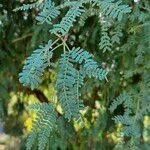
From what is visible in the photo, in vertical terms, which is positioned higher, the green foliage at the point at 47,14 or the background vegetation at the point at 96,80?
the green foliage at the point at 47,14

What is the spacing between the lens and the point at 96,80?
57.9 inches

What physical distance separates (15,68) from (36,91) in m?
0.31

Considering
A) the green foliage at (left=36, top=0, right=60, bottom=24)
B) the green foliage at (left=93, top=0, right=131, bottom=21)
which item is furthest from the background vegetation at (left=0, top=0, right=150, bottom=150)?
the green foliage at (left=36, top=0, right=60, bottom=24)

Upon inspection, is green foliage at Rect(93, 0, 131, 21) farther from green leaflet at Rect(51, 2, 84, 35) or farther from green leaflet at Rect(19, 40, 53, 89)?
green leaflet at Rect(19, 40, 53, 89)

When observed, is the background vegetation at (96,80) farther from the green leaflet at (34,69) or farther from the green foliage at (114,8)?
the green leaflet at (34,69)

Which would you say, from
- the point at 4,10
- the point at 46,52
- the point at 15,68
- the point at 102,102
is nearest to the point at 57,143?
the point at 102,102

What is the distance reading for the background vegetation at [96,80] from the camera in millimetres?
1212

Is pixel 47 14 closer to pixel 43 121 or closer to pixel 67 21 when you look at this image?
pixel 67 21

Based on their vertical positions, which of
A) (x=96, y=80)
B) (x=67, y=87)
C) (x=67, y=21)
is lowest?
(x=96, y=80)

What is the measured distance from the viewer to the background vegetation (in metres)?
1.21

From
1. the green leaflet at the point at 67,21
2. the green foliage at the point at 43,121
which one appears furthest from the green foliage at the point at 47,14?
the green foliage at the point at 43,121

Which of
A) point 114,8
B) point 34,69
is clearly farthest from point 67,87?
point 114,8

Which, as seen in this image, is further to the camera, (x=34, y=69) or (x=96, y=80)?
(x=96, y=80)

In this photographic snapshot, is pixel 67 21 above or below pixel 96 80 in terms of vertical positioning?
above
